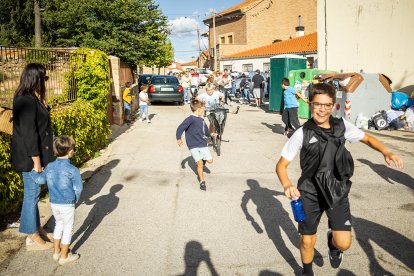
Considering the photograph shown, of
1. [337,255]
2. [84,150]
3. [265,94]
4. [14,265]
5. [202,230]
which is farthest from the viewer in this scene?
[265,94]

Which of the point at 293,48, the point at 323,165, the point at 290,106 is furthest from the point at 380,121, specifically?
the point at 293,48

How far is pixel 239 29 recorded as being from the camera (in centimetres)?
4666

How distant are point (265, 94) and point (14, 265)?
19796mm

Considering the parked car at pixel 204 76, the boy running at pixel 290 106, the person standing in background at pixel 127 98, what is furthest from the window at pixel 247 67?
the boy running at pixel 290 106

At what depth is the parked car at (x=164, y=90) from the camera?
20.1 m

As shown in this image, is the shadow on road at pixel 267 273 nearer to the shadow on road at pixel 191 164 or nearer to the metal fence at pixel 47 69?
the shadow on road at pixel 191 164

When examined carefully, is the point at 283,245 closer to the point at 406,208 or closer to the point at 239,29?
the point at 406,208

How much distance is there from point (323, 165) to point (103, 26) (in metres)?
22.0

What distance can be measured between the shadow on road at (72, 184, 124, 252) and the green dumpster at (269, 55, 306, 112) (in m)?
11.9

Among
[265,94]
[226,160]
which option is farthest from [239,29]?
[226,160]

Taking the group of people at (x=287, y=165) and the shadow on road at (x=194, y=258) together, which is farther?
the shadow on road at (x=194, y=258)

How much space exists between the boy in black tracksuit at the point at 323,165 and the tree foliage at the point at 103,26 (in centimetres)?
2024

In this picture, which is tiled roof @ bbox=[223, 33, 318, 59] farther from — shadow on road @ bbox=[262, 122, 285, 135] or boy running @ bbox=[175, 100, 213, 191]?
boy running @ bbox=[175, 100, 213, 191]

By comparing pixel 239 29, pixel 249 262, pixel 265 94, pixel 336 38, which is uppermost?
pixel 239 29
